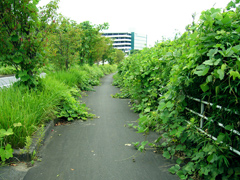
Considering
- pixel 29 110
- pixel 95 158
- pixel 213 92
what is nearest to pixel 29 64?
pixel 29 110

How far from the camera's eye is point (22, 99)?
166 inches

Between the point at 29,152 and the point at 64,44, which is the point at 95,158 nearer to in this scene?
the point at 29,152

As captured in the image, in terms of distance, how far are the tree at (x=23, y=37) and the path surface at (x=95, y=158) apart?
183cm

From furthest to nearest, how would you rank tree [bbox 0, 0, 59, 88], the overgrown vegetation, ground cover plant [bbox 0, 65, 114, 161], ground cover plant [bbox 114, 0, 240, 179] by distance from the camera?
tree [bbox 0, 0, 59, 88], the overgrown vegetation, ground cover plant [bbox 0, 65, 114, 161], ground cover plant [bbox 114, 0, 240, 179]

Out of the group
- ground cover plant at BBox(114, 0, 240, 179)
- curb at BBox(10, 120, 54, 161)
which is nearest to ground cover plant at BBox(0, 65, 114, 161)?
curb at BBox(10, 120, 54, 161)

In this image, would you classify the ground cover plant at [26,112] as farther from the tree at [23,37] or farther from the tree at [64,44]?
the tree at [64,44]

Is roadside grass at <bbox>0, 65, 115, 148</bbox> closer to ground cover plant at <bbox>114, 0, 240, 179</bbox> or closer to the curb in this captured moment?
the curb

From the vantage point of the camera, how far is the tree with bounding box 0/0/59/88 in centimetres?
493

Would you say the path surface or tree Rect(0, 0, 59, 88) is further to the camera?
tree Rect(0, 0, 59, 88)

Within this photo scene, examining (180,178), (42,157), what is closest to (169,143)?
(180,178)

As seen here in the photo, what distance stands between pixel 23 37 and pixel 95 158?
12.5ft

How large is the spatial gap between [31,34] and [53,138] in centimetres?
288

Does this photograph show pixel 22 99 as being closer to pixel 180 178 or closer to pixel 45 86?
pixel 45 86

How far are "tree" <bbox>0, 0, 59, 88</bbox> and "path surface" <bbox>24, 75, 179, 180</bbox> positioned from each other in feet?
5.99
